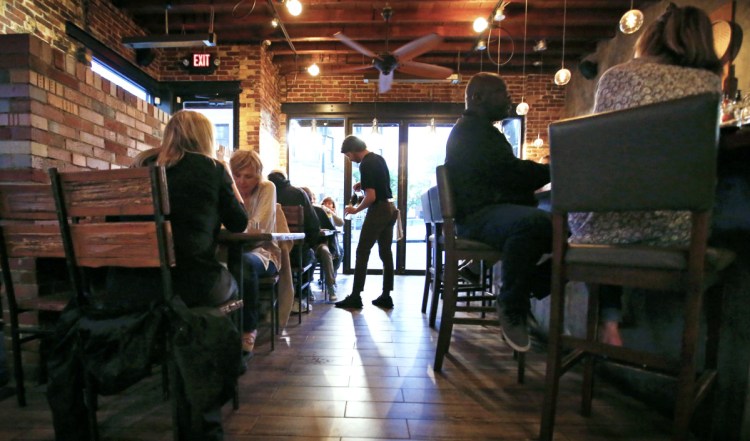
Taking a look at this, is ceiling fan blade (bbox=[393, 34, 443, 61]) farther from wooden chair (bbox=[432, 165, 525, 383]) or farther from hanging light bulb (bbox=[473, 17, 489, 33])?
wooden chair (bbox=[432, 165, 525, 383])

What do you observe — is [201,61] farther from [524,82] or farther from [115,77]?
[524,82]

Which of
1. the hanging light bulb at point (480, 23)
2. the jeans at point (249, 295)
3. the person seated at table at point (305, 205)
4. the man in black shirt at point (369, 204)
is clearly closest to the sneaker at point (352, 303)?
the man in black shirt at point (369, 204)

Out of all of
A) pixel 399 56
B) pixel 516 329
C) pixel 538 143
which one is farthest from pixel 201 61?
pixel 516 329

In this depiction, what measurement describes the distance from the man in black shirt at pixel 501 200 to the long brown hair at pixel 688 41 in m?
0.62

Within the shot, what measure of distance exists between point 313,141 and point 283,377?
4802 mm

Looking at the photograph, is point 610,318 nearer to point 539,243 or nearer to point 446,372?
point 539,243

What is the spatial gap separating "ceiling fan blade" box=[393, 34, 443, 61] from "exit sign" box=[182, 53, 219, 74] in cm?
264

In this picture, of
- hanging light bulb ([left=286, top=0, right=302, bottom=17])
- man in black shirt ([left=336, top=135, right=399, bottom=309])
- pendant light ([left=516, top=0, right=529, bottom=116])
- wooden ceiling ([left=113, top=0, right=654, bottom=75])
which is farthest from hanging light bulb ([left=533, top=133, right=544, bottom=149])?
hanging light bulb ([left=286, top=0, right=302, bottom=17])

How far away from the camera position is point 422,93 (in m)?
5.86

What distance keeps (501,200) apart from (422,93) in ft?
15.0

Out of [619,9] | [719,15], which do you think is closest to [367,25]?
[619,9]

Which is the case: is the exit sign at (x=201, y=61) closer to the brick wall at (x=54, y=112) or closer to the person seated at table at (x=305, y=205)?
the person seated at table at (x=305, y=205)

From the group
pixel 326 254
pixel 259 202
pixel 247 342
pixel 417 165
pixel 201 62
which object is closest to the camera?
pixel 247 342

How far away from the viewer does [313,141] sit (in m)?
6.08
